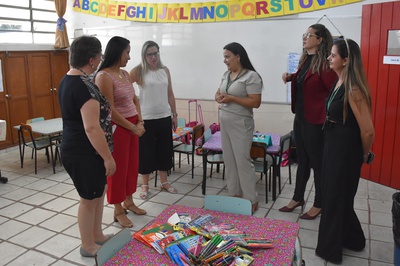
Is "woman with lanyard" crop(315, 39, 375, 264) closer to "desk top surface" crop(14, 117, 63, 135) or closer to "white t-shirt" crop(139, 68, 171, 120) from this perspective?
"white t-shirt" crop(139, 68, 171, 120)

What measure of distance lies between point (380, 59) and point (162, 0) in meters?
3.50

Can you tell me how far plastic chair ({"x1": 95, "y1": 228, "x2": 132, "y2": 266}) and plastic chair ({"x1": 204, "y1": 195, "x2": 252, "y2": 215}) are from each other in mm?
546

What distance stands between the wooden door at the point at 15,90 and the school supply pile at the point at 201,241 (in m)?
5.24

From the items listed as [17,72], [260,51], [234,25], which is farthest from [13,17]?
[260,51]

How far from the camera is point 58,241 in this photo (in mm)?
3006

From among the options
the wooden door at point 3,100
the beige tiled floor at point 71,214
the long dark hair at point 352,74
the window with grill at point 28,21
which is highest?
the window with grill at point 28,21

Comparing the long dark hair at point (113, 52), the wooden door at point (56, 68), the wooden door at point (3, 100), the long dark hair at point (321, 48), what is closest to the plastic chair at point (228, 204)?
the long dark hair at point (113, 52)

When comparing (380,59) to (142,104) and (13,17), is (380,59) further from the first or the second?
(13,17)

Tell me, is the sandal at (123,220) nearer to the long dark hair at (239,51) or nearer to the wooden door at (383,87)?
the long dark hair at (239,51)

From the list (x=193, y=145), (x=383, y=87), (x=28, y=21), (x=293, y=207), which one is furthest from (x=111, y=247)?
(x=28, y=21)

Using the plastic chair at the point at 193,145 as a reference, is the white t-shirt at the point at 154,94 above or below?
above

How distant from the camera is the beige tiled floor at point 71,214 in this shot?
277cm

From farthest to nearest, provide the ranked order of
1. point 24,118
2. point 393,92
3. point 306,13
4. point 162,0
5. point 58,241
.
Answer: point 24,118 → point 162,0 → point 306,13 → point 393,92 → point 58,241

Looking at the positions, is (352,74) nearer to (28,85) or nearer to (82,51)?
(82,51)
